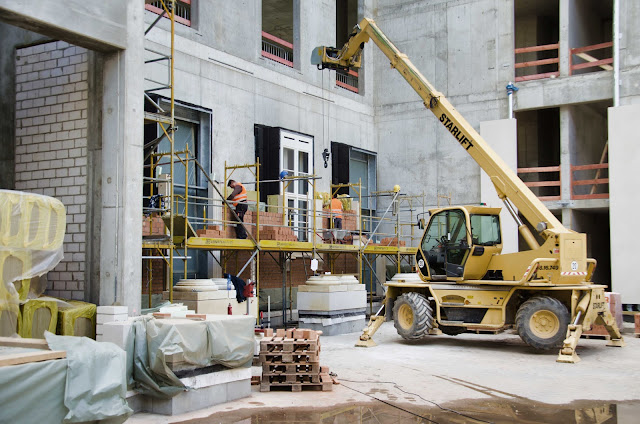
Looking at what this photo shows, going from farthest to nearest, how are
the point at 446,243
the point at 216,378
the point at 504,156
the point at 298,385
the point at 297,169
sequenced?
the point at 504,156 → the point at 297,169 → the point at 446,243 → the point at 298,385 → the point at 216,378

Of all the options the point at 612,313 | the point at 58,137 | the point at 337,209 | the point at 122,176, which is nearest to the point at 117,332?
the point at 122,176

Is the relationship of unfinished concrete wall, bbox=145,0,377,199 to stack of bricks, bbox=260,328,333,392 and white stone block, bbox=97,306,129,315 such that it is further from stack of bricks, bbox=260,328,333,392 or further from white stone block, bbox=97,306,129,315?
stack of bricks, bbox=260,328,333,392

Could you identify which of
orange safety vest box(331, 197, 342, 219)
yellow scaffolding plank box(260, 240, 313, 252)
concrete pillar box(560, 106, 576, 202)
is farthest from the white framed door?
concrete pillar box(560, 106, 576, 202)

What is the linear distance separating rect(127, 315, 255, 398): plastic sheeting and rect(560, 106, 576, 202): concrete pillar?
1677 centimetres

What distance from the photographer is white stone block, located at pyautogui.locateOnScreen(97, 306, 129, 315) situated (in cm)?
940

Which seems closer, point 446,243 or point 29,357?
point 29,357

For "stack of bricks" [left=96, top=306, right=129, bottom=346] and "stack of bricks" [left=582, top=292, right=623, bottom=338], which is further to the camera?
"stack of bricks" [left=582, top=292, right=623, bottom=338]

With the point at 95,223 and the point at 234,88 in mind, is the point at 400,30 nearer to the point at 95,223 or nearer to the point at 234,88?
the point at 234,88

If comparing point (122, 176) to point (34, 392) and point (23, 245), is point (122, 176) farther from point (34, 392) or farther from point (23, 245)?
point (34, 392)

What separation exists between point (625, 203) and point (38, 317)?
718 inches

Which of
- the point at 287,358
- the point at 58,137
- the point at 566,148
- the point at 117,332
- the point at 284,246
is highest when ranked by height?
the point at 566,148

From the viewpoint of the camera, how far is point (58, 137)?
35.0 ft

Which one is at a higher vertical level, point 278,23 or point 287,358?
point 278,23

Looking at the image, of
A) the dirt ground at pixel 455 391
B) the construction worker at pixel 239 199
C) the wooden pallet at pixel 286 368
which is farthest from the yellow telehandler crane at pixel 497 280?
the wooden pallet at pixel 286 368
